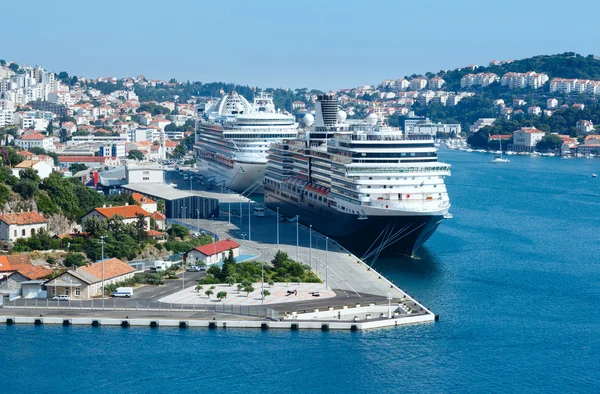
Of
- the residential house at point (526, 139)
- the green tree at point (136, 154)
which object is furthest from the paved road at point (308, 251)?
the residential house at point (526, 139)

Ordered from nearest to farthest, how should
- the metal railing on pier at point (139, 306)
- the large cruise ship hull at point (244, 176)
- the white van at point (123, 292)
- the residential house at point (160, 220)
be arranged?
the metal railing on pier at point (139, 306) < the white van at point (123, 292) < the residential house at point (160, 220) < the large cruise ship hull at point (244, 176)

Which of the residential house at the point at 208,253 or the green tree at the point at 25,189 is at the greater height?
the green tree at the point at 25,189

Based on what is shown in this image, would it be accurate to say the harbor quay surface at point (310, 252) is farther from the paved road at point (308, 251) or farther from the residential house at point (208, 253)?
the residential house at point (208, 253)

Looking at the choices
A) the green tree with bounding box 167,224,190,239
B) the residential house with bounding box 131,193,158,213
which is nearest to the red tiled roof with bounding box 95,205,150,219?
the green tree with bounding box 167,224,190,239

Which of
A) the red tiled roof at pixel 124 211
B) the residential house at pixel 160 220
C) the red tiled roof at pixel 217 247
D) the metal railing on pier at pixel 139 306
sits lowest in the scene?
the metal railing on pier at pixel 139 306

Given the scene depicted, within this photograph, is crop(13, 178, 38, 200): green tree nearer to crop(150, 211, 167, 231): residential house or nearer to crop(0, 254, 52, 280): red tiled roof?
crop(150, 211, 167, 231): residential house

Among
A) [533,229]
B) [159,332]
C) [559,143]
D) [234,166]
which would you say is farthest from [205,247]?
[559,143]

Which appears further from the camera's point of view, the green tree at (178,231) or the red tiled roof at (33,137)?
the red tiled roof at (33,137)

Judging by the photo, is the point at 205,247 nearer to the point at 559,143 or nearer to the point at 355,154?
the point at 355,154

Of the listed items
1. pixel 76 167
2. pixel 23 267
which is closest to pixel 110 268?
pixel 23 267
